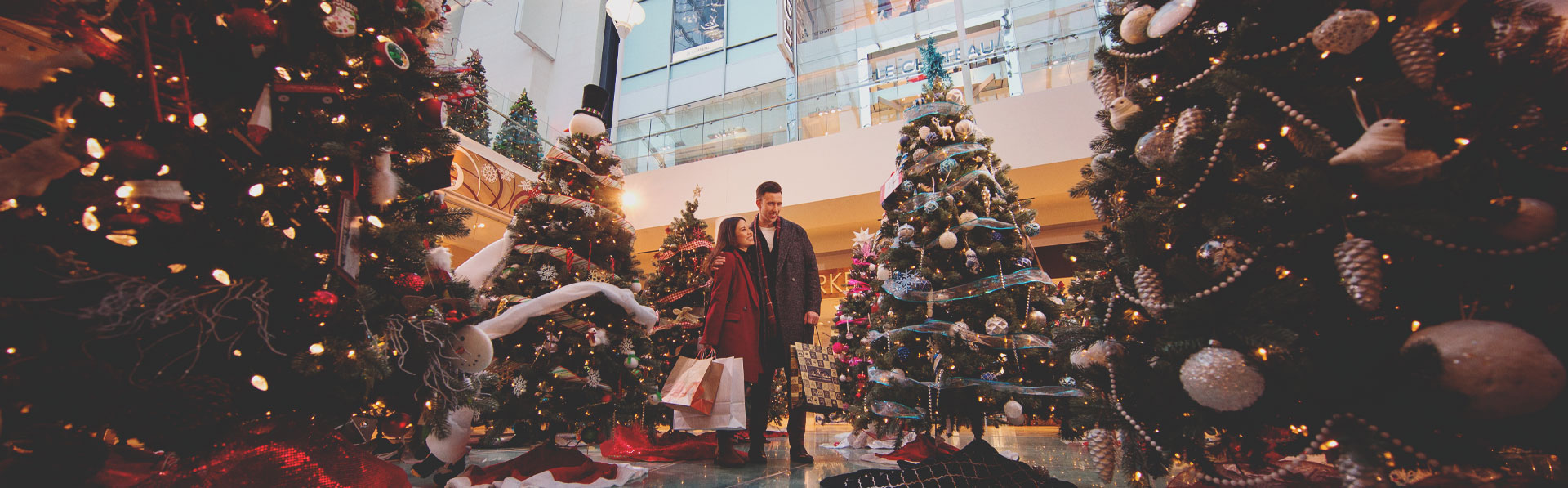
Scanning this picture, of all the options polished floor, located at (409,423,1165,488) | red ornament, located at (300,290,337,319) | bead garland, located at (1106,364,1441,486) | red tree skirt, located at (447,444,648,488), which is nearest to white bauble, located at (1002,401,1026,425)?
polished floor, located at (409,423,1165,488)

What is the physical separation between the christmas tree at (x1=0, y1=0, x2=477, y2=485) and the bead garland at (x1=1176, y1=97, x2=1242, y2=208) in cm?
214

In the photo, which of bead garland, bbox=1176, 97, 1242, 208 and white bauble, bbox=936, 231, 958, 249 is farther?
white bauble, bbox=936, 231, 958, 249

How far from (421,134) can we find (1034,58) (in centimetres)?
648

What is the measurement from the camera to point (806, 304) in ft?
10.6

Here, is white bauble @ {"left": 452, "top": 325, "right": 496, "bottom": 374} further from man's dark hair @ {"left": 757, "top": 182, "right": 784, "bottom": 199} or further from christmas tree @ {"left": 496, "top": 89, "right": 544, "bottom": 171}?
christmas tree @ {"left": 496, "top": 89, "right": 544, "bottom": 171}

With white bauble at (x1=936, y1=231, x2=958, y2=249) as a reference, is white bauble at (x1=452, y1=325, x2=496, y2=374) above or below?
below

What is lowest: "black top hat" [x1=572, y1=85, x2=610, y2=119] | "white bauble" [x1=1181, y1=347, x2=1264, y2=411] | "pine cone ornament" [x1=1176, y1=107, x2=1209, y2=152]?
"white bauble" [x1=1181, y1=347, x2=1264, y2=411]

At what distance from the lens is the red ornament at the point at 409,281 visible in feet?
5.51

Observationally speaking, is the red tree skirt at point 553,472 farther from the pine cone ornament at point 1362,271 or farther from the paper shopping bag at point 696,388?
the pine cone ornament at point 1362,271

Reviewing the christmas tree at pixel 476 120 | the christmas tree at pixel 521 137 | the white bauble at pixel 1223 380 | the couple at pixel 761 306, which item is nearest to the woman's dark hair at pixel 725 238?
the couple at pixel 761 306

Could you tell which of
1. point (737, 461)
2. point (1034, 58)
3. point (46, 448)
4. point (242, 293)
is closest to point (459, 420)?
point (242, 293)

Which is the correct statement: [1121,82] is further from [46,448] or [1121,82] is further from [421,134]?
[46,448]

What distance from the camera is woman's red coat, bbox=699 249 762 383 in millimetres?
2842

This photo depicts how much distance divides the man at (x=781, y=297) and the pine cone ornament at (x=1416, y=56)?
2409 millimetres
